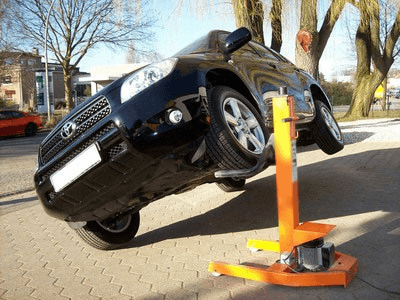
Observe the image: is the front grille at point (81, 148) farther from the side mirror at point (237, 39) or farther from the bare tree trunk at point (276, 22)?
the bare tree trunk at point (276, 22)

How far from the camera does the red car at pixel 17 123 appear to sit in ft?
60.6

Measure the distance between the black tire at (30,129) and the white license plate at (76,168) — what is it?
58.8 ft

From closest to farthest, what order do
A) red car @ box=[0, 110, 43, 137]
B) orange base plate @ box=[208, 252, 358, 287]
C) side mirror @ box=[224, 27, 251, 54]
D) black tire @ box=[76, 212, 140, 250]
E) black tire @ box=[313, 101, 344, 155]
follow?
orange base plate @ box=[208, 252, 358, 287] → side mirror @ box=[224, 27, 251, 54] → black tire @ box=[76, 212, 140, 250] → black tire @ box=[313, 101, 344, 155] → red car @ box=[0, 110, 43, 137]

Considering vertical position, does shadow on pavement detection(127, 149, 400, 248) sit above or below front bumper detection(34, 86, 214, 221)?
below

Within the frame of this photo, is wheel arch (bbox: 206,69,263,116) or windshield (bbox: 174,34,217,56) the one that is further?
windshield (bbox: 174,34,217,56)

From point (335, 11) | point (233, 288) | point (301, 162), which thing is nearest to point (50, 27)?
point (335, 11)

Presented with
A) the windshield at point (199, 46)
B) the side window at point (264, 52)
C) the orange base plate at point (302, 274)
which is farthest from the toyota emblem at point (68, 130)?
the side window at point (264, 52)

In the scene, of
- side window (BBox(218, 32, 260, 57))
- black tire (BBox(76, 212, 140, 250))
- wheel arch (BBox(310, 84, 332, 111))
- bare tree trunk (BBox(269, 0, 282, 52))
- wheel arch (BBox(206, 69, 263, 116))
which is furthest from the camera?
bare tree trunk (BBox(269, 0, 282, 52))

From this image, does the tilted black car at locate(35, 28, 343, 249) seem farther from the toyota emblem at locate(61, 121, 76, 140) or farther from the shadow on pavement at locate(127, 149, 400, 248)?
the shadow on pavement at locate(127, 149, 400, 248)

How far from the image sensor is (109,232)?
380 cm

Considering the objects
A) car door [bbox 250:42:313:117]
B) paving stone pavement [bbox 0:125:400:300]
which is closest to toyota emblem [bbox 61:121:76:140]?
paving stone pavement [bbox 0:125:400:300]

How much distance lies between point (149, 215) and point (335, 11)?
370 inches

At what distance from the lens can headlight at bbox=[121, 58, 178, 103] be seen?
110 inches

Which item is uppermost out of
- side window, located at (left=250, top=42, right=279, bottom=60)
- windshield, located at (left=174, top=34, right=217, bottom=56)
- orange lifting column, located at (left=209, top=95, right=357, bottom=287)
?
windshield, located at (left=174, top=34, right=217, bottom=56)
